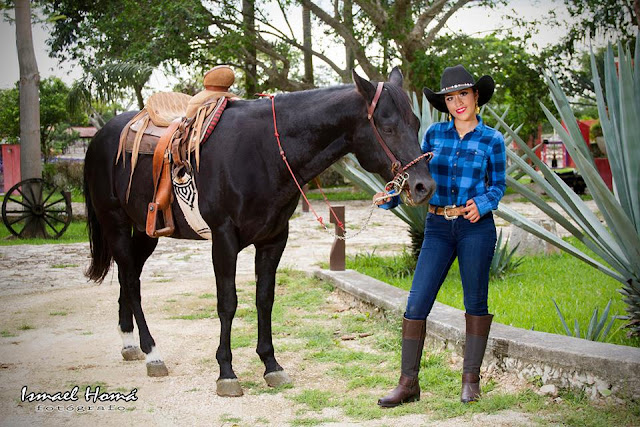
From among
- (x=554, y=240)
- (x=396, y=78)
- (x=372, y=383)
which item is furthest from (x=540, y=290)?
(x=396, y=78)

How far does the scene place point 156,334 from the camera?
17.6ft

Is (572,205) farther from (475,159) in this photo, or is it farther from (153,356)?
(153,356)

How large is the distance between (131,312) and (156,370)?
69 cm

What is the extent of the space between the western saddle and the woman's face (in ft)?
4.69

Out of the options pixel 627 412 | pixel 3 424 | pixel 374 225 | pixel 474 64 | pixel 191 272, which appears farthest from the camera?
pixel 474 64

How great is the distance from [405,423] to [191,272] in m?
5.58

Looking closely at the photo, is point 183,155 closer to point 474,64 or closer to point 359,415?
point 359,415

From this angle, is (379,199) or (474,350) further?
(474,350)

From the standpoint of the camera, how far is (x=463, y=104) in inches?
139

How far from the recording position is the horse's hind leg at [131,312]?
4750 millimetres

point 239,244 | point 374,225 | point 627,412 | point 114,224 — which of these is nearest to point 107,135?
point 114,224

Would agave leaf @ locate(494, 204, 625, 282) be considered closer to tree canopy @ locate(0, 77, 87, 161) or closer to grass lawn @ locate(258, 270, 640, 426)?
grass lawn @ locate(258, 270, 640, 426)

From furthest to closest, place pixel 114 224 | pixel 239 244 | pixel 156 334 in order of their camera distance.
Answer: pixel 156 334
pixel 114 224
pixel 239 244

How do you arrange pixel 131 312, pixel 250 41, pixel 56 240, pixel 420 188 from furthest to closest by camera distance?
pixel 250 41 → pixel 56 240 → pixel 131 312 → pixel 420 188
